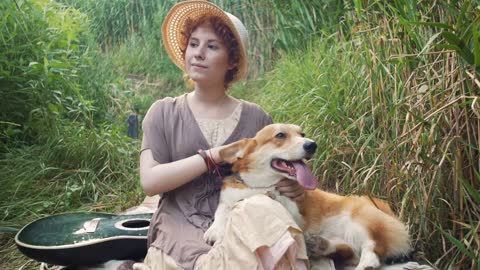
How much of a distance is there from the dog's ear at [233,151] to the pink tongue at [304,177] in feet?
0.73

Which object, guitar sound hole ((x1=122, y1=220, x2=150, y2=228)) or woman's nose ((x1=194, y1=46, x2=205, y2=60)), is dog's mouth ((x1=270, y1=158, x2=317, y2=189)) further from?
guitar sound hole ((x1=122, y1=220, x2=150, y2=228))

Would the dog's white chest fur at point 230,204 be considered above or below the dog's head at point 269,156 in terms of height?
below

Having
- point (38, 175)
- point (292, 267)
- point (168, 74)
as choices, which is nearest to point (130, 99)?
point (168, 74)

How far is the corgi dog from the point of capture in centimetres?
202

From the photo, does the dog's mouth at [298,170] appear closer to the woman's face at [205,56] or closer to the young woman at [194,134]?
the young woman at [194,134]

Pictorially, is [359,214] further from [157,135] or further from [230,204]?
[157,135]

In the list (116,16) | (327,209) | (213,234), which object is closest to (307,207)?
(327,209)

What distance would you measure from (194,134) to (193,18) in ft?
1.64

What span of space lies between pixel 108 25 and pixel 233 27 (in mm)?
5501

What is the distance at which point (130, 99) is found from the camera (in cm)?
612

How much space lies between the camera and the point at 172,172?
2.12 metres

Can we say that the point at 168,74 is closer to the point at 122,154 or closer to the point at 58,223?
the point at 122,154

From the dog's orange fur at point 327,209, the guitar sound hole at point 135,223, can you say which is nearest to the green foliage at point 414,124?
the dog's orange fur at point 327,209

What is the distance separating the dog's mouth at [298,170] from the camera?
1.92m
